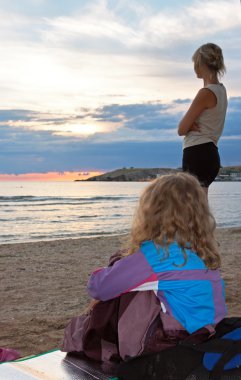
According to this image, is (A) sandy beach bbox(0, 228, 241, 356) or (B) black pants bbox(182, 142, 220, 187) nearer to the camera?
(B) black pants bbox(182, 142, 220, 187)

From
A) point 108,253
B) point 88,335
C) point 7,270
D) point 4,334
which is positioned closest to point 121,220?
point 108,253

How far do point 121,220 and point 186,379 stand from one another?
2179 cm

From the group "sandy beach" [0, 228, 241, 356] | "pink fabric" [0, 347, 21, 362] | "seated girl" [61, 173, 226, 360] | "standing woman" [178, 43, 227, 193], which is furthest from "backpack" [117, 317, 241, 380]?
"standing woman" [178, 43, 227, 193]

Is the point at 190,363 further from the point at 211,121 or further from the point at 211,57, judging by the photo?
the point at 211,57

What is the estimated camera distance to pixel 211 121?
13.8 feet

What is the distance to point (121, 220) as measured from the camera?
2403 cm

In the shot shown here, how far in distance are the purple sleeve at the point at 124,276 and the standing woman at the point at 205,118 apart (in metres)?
1.74

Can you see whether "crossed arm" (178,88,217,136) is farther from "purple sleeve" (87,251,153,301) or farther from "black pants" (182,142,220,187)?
"purple sleeve" (87,251,153,301)

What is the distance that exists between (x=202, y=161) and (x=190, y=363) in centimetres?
222

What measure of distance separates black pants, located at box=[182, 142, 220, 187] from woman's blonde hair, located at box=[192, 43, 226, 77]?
63cm

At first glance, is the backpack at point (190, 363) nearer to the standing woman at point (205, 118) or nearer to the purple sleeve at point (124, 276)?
the purple sleeve at point (124, 276)

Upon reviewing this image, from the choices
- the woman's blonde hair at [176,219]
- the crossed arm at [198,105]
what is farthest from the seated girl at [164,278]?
the crossed arm at [198,105]

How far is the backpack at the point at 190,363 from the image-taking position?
2.23 meters

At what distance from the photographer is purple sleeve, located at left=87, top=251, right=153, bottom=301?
2527 millimetres
